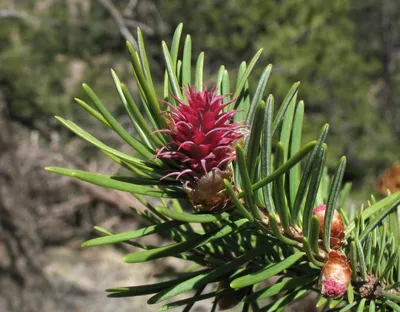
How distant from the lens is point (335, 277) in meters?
0.45

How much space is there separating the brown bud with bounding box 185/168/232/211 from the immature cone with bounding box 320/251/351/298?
0.37 feet

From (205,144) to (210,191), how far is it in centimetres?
4

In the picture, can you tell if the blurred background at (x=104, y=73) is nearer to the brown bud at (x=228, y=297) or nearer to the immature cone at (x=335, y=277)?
the brown bud at (x=228, y=297)

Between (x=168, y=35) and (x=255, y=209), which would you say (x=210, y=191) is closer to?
(x=255, y=209)

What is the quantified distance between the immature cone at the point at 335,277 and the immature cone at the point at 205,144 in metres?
0.11

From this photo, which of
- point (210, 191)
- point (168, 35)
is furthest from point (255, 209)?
point (168, 35)

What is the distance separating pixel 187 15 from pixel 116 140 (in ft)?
5.28

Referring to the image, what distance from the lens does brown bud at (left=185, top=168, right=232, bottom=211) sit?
0.46 m

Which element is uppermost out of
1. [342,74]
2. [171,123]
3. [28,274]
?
[171,123]

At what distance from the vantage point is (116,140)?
3730 mm

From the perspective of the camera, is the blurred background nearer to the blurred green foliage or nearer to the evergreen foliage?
the blurred green foliage

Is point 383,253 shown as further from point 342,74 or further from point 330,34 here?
point 342,74

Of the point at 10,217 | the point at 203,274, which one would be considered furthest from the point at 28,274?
the point at 203,274

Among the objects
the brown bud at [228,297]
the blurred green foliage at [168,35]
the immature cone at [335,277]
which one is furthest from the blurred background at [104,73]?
the immature cone at [335,277]
